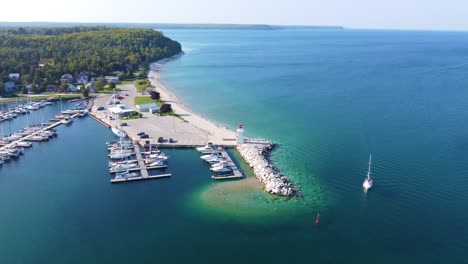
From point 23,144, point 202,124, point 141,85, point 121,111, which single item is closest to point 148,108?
point 121,111

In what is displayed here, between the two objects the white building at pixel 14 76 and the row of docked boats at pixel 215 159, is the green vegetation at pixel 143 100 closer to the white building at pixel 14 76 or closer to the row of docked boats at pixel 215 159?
the row of docked boats at pixel 215 159

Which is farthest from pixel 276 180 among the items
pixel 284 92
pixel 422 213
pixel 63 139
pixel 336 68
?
pixel 336 68

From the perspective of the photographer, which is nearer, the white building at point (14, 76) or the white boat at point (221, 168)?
the white boat at point (221, 168)

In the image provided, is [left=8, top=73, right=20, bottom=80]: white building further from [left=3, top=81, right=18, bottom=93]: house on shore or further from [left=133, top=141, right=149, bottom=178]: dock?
[left=133, top=141, right=149, bottom=178]: dock

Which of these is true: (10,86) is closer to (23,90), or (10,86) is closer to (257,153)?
(23,90)

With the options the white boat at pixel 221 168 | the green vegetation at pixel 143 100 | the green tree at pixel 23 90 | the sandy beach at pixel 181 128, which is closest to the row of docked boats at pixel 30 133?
the sandy beach at pixel 181 128

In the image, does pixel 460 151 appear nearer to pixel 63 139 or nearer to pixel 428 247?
pixel 428 247
